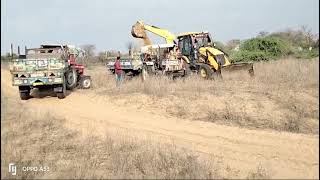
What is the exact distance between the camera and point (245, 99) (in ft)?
44.4

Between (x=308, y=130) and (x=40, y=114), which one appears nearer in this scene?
(x=308, y=130)

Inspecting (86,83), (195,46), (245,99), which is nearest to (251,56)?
A: (195,46)

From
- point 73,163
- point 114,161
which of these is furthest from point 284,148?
point 73,163

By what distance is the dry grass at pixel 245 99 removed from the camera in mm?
11242

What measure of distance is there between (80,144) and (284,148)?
4.04 meters

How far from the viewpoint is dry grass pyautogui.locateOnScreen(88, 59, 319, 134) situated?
11.2 meters

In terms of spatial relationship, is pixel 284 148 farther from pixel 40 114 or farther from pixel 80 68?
pixel 80 68

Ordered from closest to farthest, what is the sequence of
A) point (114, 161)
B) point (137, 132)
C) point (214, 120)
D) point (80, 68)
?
point (114, 161), point (137, 132), point (214, 120), point (80, 68)

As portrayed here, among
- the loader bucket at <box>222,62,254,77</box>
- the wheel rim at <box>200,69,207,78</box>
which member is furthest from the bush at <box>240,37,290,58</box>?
the loader bucket at <box>222,62,254,77</box>

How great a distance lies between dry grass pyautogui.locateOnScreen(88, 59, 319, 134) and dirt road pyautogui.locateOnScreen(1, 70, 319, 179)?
2.15 feet

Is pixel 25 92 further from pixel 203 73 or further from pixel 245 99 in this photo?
pixel 245 99

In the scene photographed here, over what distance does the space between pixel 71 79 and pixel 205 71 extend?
583 cm

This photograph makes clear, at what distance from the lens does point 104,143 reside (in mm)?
9406

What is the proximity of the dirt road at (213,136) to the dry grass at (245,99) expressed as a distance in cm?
65
